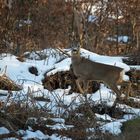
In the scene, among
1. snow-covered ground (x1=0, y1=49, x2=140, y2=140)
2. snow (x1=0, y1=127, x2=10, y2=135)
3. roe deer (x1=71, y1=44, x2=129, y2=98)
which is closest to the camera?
snow (x1=0, y1=127, x2=10, y2=135)

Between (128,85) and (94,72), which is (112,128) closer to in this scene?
(94,72)

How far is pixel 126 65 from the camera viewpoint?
1267 centimetres

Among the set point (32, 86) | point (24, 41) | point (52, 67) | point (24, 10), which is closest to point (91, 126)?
point (32, 86)

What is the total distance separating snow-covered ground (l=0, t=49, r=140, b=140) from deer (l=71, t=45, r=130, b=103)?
0.25m

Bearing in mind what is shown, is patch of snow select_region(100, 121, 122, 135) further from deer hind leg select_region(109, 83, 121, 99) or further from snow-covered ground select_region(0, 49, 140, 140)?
deer hind leg select_region(109, 83, 121, 99)

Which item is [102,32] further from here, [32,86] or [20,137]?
[20,137]

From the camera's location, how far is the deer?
11.1 m

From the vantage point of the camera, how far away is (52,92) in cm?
1112

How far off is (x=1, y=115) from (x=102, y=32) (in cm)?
1076

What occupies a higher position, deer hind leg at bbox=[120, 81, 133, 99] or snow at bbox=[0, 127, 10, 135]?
snow at bbox=[0, 127, 10, 135]

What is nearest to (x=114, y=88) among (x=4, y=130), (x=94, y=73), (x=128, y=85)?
(x=128, y=85)

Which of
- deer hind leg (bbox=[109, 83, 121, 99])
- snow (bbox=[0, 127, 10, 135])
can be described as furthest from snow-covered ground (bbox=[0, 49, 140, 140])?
deer hind leg (bbox=[109, 83, 121, 99])

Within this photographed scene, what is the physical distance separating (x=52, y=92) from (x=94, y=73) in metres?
0.92

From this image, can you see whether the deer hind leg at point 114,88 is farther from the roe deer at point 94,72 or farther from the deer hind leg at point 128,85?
the deer hind leg at point 128,85
